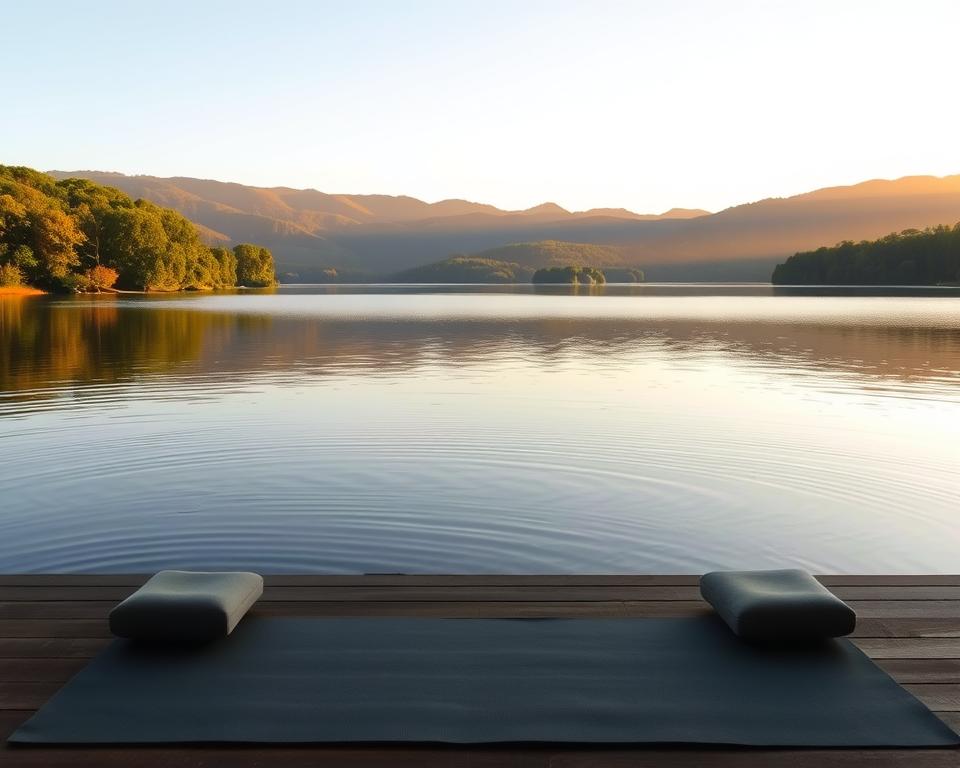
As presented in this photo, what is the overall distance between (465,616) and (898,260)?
429ft

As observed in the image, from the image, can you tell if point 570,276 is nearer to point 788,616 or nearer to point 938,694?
point 788,616

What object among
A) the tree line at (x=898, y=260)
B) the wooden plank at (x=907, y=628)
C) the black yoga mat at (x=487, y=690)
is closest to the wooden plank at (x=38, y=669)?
the black yoga mat at (x=487, y=690)

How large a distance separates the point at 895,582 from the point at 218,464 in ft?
24.5

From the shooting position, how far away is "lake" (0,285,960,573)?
24.2 ft

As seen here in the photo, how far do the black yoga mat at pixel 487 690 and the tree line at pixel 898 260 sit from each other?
12788 centimetres

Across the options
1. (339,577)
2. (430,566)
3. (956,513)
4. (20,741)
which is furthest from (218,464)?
(956,513)

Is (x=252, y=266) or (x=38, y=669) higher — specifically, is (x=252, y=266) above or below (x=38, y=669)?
above

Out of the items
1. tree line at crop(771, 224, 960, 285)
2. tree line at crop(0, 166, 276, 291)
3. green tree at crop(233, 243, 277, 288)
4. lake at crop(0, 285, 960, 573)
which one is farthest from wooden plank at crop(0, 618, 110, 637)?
tree line at crop(771, 224, 960, 285)

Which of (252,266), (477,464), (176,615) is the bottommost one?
(477,464)

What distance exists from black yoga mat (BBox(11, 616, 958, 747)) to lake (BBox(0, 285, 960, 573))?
8.30ft

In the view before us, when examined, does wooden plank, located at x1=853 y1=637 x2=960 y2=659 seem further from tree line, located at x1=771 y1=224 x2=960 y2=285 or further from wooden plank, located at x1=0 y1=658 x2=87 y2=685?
tree line, located at x1=771 y1=224 x2=960 y2=285

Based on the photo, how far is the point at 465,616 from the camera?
454cm

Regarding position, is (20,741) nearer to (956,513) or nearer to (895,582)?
(895,582)

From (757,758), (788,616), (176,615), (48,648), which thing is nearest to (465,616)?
(176,615)
